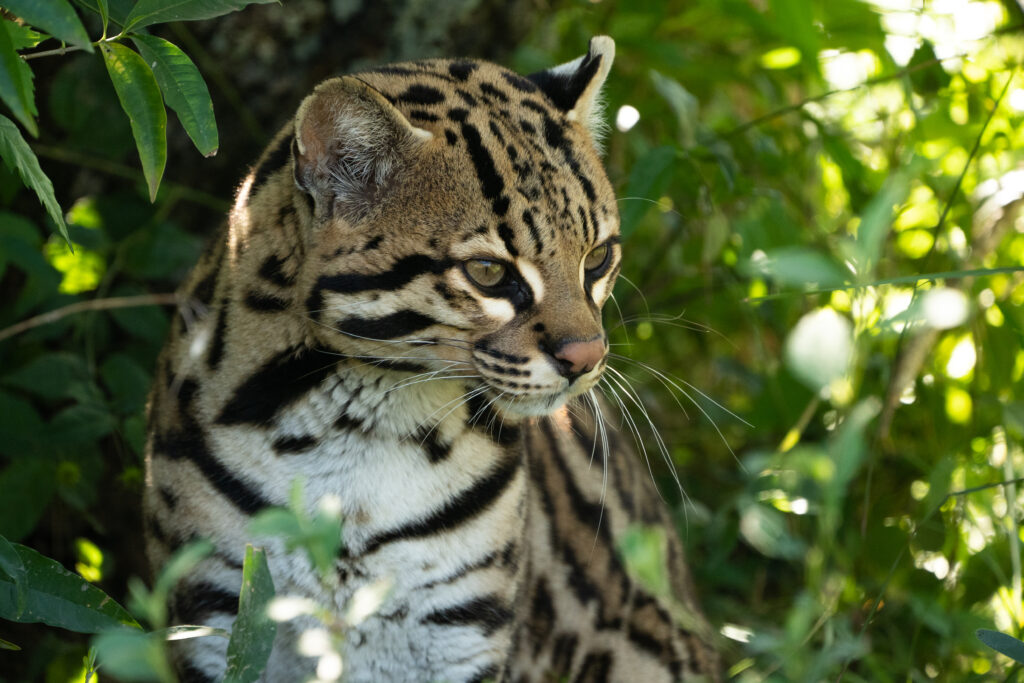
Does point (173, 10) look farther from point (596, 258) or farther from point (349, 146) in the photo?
point (596, 258)

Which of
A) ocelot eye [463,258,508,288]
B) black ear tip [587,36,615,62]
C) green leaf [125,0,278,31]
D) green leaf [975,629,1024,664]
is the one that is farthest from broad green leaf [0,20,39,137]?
green leaf [975,629,1024,664]

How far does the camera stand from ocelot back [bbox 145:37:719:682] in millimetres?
2287

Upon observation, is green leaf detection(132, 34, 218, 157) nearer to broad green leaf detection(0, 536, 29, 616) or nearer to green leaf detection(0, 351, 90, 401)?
broad green leaf detection(0, 536, 29, 616)

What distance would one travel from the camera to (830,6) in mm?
3691

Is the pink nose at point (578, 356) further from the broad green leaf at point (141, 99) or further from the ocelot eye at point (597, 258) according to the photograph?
the broad green leaf at point (141, 99)

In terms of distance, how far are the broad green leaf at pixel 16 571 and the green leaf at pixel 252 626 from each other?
1.79 feet

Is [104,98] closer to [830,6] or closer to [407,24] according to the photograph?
[407,24]

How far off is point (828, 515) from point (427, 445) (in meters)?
1.36

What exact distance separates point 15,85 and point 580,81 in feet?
4.76

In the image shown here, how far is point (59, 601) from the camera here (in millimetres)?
2006

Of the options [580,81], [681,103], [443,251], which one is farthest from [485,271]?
[681,103]

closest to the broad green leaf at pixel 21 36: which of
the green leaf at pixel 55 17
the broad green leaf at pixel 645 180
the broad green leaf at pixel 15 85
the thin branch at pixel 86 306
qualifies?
the broad green leaf at pixel 15 85

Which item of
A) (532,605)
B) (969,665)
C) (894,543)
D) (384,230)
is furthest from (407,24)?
(969,665)

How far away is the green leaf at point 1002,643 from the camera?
6.20 ft
